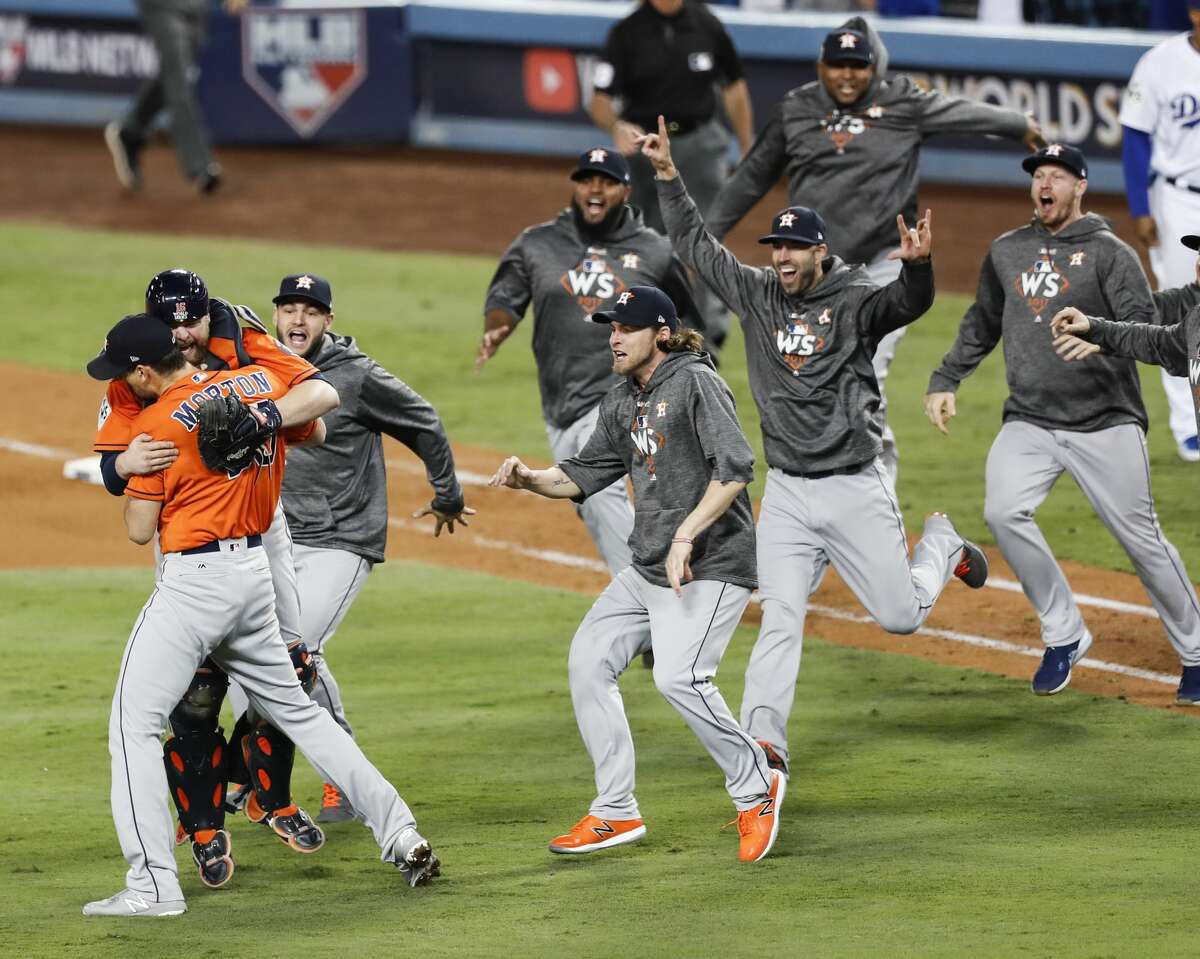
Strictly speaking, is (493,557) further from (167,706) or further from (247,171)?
(247,171)

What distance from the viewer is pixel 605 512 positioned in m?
9.27

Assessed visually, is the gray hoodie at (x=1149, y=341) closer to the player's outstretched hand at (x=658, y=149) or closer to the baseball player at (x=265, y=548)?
the player's outstretched hand at (x=658, y=149)

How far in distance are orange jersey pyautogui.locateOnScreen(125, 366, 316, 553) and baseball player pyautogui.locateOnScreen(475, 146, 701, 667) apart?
8.62ft

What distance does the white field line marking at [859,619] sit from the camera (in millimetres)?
9180

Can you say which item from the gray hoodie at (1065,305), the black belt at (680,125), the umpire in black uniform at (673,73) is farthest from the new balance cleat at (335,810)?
the black belt at (680,125)

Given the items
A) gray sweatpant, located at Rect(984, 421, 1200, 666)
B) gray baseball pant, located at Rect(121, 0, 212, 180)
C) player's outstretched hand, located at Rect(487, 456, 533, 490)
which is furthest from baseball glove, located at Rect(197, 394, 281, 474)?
gray baseball pant, located at Rect(121, 0, 212, 180)

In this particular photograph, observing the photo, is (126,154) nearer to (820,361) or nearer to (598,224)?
(598,224)

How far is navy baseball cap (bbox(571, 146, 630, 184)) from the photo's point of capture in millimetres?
9117

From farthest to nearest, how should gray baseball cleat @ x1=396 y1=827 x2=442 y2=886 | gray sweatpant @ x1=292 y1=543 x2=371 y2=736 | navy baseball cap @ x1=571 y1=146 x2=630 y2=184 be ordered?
navy baseball cap @ x1=571 y1=146 x2=630 y2=184
gray sweatpant @ x1=292 y1=543 x2=371 y2=736
gray baseball cleat @ x1=396 y1=827 x2=442 y2=886

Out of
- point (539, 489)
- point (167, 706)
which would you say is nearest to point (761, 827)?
point (539, 489)

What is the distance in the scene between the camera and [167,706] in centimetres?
667

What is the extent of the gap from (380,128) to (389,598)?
12961 mm

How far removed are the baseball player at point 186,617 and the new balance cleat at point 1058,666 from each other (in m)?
3.13

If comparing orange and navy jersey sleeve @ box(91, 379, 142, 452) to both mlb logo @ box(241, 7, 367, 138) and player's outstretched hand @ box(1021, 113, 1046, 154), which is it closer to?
player's outstretched hand @ box(1021, 113, 1046, 154)
